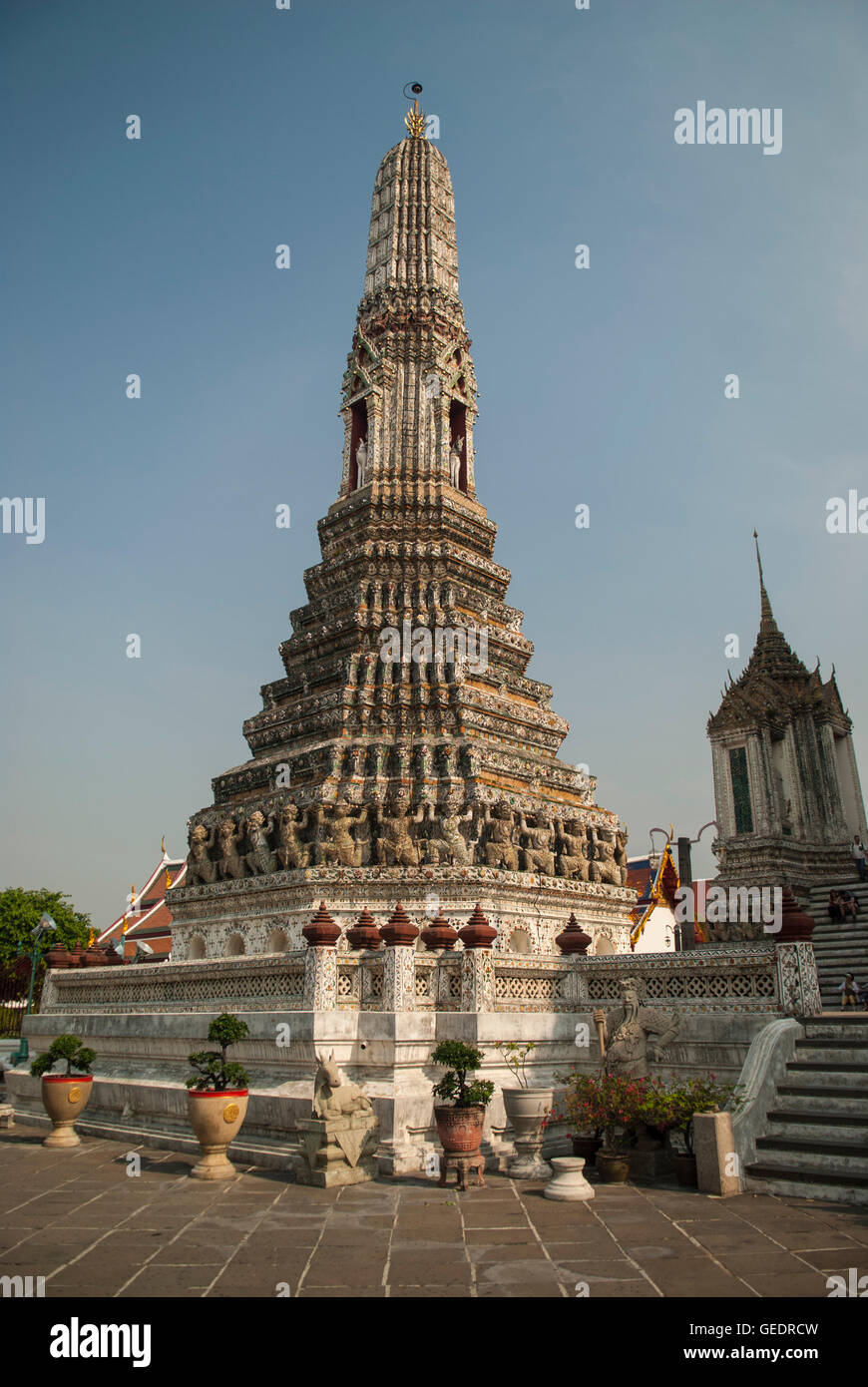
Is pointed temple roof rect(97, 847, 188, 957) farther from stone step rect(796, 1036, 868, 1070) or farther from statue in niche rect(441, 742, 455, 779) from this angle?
stone step rect(796, 1036, 868, 1070)

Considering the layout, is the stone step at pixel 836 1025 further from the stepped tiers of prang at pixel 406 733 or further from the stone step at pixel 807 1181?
the stepped tiers of prang at pixel 406 733

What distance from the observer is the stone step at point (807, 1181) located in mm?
9539

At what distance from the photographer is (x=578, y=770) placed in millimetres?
24531

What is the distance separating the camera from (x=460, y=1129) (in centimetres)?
1084

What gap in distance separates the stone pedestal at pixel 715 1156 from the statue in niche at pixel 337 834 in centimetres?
1077

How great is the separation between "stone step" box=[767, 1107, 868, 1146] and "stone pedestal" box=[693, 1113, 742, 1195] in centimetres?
84

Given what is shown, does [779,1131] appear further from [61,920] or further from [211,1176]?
[61,920]

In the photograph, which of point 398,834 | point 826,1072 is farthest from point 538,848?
point 826,1072

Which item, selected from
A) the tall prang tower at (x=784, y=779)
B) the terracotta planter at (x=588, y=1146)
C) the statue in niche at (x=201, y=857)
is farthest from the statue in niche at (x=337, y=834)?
the tall prang tower at (x=784, y=779)

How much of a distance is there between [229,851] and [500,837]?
6356 millimetres

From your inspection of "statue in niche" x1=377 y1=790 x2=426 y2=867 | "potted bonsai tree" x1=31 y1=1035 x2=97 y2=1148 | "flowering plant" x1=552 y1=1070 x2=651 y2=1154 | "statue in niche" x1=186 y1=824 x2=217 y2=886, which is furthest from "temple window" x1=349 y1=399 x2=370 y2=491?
"flowering plant" x1=552 y1=1070 x2=651 y2=1154

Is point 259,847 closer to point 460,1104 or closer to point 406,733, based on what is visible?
point 406,733

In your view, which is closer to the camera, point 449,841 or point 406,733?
point 449,841
